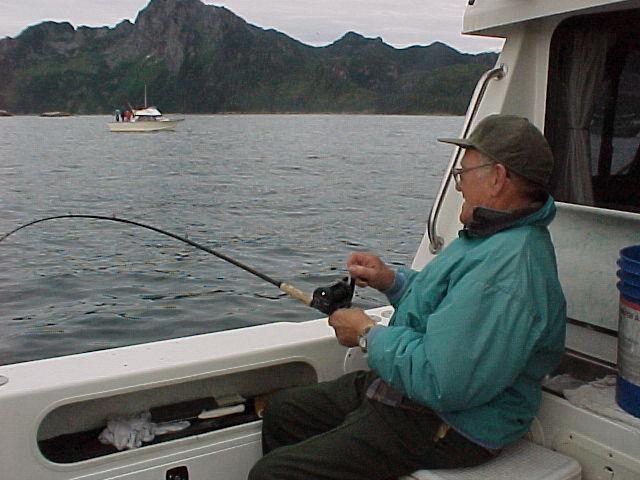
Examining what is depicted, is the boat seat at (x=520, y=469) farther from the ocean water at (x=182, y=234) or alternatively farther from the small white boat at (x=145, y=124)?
the small white boat at (x=145, y=124)

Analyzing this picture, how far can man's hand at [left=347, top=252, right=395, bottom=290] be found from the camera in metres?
2.46

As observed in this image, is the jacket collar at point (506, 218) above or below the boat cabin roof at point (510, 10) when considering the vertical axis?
below

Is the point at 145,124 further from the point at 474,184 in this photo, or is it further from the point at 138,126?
the point at 474,184

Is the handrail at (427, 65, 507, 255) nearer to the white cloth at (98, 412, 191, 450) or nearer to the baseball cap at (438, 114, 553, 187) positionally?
the baseball cap at (438, 114, 553, 187)

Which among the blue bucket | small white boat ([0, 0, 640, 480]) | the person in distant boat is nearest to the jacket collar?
the person in distant boat

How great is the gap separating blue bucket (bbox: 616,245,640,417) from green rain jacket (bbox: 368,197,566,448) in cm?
22

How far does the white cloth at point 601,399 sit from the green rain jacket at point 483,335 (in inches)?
10.5

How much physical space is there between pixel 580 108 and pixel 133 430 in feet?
6.71

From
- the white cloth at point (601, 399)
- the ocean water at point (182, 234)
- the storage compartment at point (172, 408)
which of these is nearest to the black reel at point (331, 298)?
the storage compartment at point (172, 408)

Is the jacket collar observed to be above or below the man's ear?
below

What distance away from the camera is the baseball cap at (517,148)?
196cm

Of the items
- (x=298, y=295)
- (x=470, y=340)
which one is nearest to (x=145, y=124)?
(x=298, y=295)

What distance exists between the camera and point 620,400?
2.21 m

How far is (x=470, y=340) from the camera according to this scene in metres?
1.81
